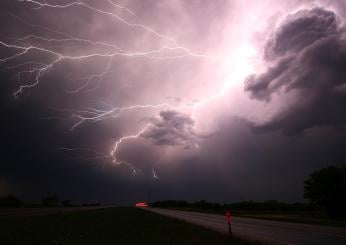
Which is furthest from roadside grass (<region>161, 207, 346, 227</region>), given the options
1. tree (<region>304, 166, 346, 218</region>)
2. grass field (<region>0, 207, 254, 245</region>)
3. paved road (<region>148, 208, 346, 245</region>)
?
grass field (<region>0, 207, 254, 245</region>)

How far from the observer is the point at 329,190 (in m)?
44.2

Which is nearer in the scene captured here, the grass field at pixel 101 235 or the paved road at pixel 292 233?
the grass field at pixel 101 235

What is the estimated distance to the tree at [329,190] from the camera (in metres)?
43.3

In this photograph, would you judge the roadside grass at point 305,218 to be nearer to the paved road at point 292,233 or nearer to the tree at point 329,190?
the tree at point 329,190

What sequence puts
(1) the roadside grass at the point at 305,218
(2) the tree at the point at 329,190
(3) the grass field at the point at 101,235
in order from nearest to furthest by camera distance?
(3) the grass field at the point at 101,235
(1) the roadside grass at the point at 305,218
(2) the tree at the point at 329,190

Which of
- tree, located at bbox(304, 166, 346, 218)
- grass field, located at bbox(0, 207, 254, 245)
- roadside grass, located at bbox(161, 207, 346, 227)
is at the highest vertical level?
tree, located at bbox(304, 166, 346, 218)

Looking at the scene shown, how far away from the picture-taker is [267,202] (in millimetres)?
98625

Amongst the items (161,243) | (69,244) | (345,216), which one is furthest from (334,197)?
(69,244)

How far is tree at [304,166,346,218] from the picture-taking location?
4331 centimetres

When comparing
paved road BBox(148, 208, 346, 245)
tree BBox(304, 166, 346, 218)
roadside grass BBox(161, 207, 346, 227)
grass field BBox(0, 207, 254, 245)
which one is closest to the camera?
grass field BBox(0, 207, 254, 245)

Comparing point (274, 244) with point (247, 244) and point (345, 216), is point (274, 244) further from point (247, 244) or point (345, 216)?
point (345, 216)

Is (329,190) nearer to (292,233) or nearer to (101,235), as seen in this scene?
(292,233)

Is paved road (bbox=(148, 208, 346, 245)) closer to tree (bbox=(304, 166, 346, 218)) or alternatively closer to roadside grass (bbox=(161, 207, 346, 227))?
roadside grass (bbox=(161, 207, 346, 227))

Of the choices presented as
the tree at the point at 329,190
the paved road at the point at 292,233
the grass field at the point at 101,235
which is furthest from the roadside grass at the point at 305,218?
the grass field at the point at 101,235
